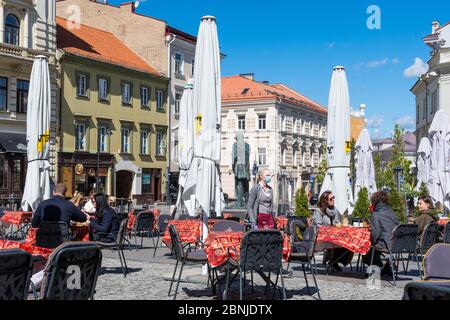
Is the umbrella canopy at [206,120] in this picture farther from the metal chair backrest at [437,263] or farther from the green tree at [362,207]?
the green tree at [362,207]

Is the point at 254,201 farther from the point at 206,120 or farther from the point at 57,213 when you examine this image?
the point at 57,213

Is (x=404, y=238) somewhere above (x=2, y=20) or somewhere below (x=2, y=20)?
below

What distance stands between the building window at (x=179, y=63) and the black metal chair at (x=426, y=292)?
4422 centimetres

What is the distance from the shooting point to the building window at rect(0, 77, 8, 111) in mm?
32312

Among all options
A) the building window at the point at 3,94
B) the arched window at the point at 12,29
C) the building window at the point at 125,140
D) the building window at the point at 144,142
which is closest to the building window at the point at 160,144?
the building window at the point at 144,142

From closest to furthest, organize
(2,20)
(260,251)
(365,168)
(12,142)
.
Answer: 1. (260,251)
2. (365,168)
3. (2,20)
4. (12,142)

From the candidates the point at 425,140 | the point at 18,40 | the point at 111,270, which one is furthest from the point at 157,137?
the point at 111,270

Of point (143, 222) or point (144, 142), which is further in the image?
point (144, 142)

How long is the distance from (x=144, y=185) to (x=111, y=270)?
107ft

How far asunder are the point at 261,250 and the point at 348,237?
9.84ft

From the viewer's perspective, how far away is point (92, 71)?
38.9m

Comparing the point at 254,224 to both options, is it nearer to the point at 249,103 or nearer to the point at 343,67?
the point at 343,67

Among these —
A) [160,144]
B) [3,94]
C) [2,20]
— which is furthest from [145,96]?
[2,20]

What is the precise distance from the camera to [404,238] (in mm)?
9844
